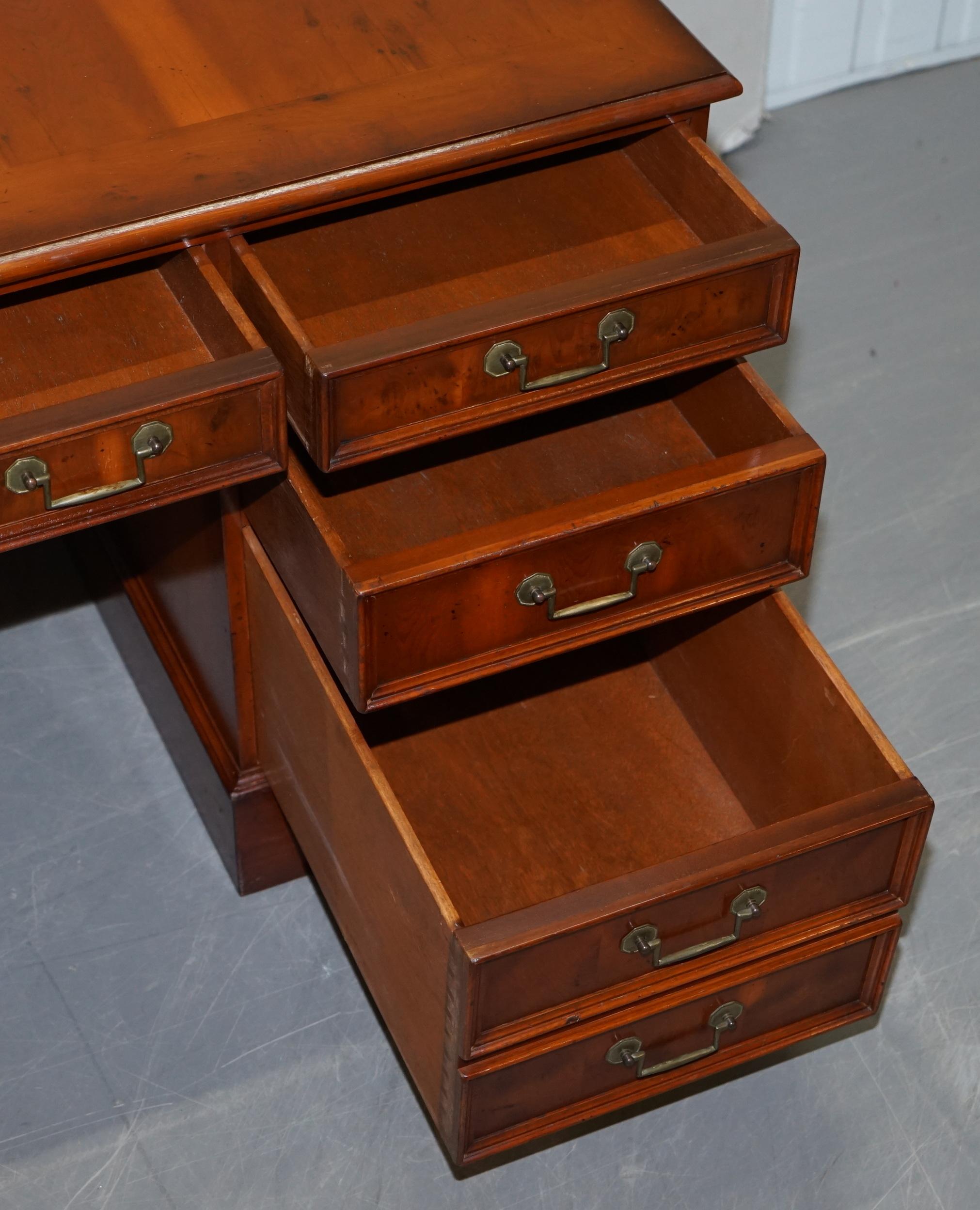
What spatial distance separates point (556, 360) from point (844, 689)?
388 mm

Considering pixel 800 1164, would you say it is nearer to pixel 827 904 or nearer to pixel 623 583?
pixel 827 904

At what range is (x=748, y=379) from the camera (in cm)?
167

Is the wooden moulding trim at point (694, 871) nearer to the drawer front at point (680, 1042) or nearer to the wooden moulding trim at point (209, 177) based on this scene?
the drawer front at point (680, 1042)

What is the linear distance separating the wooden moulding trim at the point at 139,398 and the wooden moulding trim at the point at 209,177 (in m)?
0.13

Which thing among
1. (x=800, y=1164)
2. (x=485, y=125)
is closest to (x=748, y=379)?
(x=485, y=125)

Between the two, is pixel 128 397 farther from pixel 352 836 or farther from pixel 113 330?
pixel 352 836

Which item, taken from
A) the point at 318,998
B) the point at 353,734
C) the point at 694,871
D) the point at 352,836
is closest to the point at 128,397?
the point at 353,734

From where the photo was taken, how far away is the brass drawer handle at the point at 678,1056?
5.25 ft

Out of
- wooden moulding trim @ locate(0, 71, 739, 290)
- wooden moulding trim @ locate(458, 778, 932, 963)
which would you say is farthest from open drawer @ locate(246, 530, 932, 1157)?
wooden moulding trim @ locate(0, 71, 739, 290)

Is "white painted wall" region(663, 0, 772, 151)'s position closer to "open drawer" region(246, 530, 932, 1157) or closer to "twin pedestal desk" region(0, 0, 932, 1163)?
"twin pedestal desk" region(0, 0, 932, 1163)

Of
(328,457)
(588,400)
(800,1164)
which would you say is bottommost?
(800,1164)

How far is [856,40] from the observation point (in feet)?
10.0

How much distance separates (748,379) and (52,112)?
2.12 ft

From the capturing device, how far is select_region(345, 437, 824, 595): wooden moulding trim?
57.8 inches
